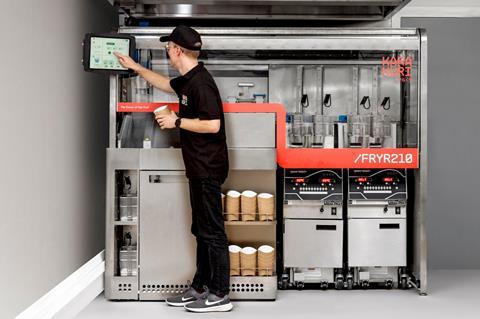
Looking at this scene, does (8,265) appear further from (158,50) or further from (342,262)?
(342,262)

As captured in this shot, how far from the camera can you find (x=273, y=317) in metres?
3.88

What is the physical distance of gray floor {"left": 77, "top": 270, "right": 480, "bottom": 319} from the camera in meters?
3.96

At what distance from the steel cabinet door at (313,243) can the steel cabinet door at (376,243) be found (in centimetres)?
10

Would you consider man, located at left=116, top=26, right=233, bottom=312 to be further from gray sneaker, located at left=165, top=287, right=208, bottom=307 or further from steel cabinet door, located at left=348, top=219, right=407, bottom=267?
steel cabinet door, located at left=348, top=219, right=407, bottom=267

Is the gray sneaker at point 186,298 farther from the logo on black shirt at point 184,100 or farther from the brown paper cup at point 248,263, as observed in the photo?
the logo on black shirt at point 184,100

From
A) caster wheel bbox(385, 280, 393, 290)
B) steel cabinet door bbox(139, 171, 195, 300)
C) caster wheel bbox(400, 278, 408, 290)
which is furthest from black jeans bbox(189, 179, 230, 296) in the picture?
caster wheel bbox(400, 278, 408, 290)

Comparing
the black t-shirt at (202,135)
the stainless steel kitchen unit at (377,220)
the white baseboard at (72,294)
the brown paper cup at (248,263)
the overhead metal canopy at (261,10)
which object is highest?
the overhead metal canopy at (261,10)

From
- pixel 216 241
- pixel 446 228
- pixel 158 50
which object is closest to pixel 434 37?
pixel 446 228

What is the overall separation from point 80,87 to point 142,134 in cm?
57

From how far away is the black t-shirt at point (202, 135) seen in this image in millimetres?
3959

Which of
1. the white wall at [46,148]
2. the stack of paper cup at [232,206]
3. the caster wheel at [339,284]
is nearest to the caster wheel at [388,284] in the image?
the caster wheel at [339,284]

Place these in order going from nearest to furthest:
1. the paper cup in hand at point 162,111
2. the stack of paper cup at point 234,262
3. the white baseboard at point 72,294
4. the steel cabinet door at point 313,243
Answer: the white baseboard at point 72,294 → the paper cup in hand at point 162,111 → the stack of paper cup at point 234,262 → the steel cabinet door at point 313,243

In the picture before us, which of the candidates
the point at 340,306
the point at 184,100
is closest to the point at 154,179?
the point at 184,100

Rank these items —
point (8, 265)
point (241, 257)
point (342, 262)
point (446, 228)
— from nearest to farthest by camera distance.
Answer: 1. point (8, 265)
2. point (241, 257)
3. point (342, 262)
4. point (446, 228)
